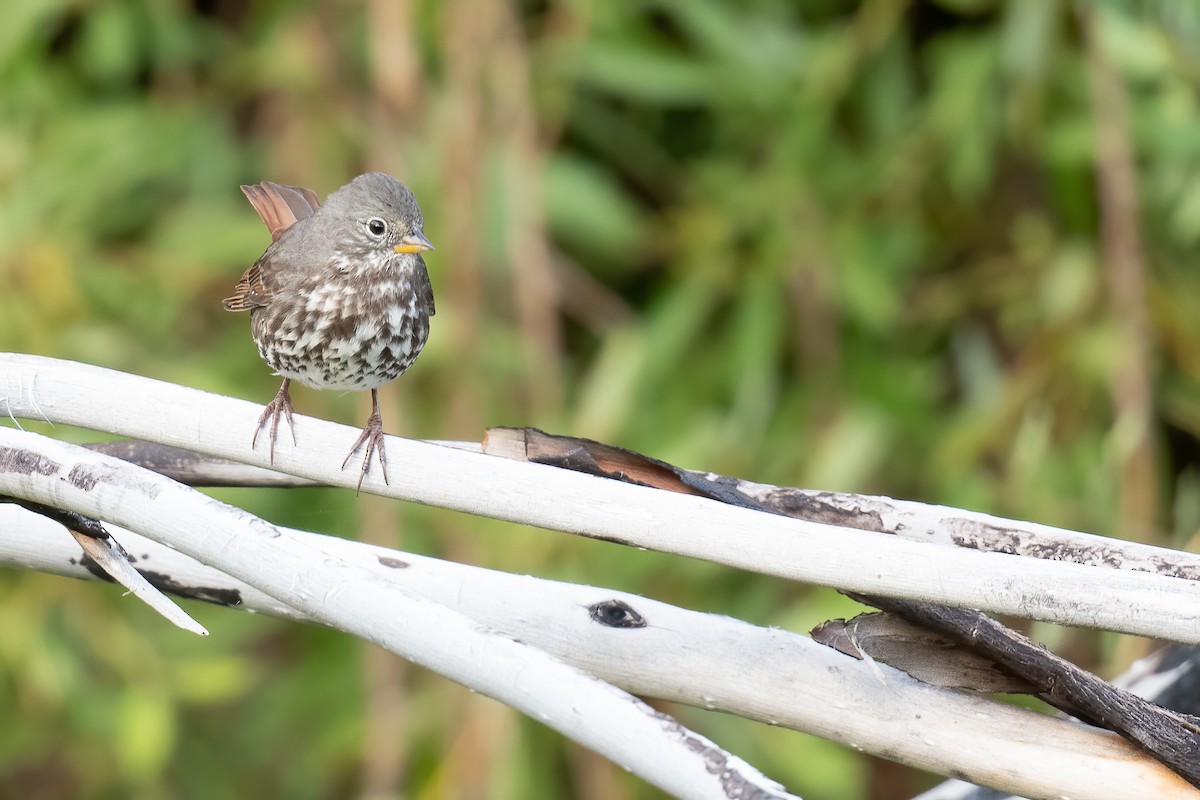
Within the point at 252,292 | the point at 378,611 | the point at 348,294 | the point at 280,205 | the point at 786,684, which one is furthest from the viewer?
the point at 280,205

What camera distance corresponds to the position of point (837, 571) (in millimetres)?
1164

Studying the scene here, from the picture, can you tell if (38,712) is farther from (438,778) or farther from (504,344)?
A: (504,344)

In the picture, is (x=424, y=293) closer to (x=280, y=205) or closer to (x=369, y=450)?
(x=280, y=205)

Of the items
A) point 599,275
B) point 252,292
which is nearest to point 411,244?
point 252,292

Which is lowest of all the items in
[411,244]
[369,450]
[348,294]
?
[369,450]

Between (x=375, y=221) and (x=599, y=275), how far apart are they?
175cm

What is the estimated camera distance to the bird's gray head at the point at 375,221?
243cm

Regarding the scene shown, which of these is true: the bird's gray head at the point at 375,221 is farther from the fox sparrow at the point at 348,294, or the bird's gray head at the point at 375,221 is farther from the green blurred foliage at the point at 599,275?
the green blurred foliage at the point at 599,275

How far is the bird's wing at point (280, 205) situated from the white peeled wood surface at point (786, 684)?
1391 millimetres

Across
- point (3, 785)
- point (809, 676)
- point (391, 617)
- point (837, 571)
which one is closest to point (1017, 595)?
point (837, 571)

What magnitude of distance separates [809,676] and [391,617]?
397mm

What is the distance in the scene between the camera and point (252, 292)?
8.17 ft

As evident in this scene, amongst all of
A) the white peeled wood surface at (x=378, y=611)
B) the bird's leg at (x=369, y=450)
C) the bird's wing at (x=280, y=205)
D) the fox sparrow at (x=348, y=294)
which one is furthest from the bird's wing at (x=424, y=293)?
the white peeled wood surface at (x=378, y=611)

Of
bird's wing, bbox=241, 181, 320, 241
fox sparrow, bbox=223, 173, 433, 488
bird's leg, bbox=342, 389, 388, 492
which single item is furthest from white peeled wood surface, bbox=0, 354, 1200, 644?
bird's wing, bbox=241, 181, 320, 241
